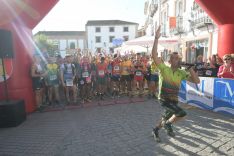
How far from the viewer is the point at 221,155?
440 cm

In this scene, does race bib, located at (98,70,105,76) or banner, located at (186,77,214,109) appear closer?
banner, located at (186,77,214,109)

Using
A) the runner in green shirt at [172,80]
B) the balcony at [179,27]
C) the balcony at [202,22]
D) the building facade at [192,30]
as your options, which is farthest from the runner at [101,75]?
the balcony at [179,27]

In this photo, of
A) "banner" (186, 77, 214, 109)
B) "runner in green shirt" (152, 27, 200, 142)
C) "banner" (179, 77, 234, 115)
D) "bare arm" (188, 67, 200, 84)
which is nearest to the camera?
"bare arm" (188, 67, 200, 84)

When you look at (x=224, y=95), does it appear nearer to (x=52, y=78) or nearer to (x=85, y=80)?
(x=85, y=80)

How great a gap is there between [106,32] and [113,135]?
231 feet

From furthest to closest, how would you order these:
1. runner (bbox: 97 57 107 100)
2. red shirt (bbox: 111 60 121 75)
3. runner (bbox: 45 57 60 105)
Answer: red shirt (bbox: 111 60 121 75), runner (bbox: 97 57 107 100), runner (bbox: 45 57 60 105)

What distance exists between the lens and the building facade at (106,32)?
74.0 meters

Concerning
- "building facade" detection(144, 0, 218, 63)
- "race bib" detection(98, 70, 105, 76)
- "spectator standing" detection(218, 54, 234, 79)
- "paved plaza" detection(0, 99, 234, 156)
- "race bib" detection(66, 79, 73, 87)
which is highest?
"building facade" detection(144, 0, 218, 63)

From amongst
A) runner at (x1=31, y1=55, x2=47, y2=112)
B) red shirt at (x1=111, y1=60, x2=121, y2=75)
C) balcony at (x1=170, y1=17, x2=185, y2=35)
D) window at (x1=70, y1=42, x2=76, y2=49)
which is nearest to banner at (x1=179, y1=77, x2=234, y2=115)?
red shirt at (x1=111, y1=60, x2=121, y2=75)

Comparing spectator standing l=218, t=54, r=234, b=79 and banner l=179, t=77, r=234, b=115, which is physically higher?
spectator standing l=218, t=54, r=234, b=79

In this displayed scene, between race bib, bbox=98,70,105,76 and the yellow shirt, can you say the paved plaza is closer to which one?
race bib, bbox=98,70,105,76

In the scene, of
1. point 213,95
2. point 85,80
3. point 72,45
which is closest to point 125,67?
point 85,80

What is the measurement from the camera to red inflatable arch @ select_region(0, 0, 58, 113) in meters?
6.87

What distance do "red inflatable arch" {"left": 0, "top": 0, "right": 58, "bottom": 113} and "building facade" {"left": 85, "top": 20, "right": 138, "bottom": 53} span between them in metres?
65.8
